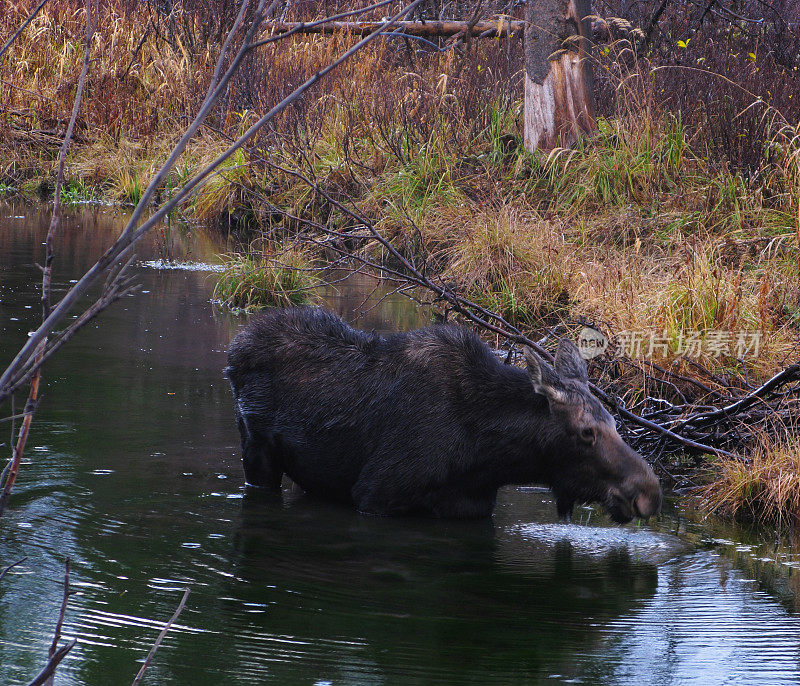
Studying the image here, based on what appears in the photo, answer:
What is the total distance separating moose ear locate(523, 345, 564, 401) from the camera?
5.40 meters

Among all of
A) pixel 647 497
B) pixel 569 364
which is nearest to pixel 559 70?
pixel 569 364

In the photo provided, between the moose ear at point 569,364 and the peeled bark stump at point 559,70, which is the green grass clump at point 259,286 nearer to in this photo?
the peeled bark stump at point 559,70

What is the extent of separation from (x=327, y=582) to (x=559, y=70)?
372 inches

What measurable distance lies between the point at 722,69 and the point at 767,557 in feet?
30.9

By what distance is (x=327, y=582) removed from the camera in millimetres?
4609

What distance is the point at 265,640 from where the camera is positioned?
3986 millimetres

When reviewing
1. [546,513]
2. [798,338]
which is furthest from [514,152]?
[546,513]

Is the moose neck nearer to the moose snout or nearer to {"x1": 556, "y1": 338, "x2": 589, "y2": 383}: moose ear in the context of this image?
{"x1": 556, "y1": 338, "x2": 589, "y2": 383}: moose ear

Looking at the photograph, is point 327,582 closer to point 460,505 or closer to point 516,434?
point 460,505

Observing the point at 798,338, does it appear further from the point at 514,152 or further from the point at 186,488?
the point at 514,152

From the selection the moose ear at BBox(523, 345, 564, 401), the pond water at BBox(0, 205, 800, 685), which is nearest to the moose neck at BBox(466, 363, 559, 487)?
the moose ear at BBox(523, 345, 564, 401)

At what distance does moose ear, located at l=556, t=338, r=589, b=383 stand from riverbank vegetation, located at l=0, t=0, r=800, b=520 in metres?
1.03

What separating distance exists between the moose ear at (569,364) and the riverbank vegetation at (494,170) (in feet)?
3.38

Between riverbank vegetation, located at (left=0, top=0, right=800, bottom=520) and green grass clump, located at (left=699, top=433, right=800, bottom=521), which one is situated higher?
riverbank vegetation, located at (left=0, top=0, right=800, bottom=520)
